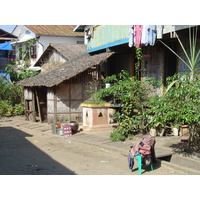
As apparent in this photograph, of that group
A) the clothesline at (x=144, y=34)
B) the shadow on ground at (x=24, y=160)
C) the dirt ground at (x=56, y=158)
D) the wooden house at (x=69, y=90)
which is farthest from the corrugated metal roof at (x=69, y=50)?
the shadow on ground at (x=24, y=160)

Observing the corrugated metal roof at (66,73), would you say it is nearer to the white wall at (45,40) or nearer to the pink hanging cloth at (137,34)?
the pink hanging cloth at (137,34)

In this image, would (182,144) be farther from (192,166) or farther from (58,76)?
(58,76)

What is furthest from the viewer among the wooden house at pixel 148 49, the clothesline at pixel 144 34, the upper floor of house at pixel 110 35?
the wooden house at pixel 148 49

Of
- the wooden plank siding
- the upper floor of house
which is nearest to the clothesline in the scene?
the upper floor of house

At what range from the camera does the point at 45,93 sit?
17.1 meters

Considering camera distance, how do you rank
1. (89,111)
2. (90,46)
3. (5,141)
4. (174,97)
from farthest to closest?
(90,46)
(89,111)
(5,141)
(174,97)

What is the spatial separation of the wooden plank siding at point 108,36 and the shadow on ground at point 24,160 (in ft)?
19.7

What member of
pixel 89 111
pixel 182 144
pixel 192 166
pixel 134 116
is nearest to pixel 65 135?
pixel 89 111

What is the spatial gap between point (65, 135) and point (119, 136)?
289 cm

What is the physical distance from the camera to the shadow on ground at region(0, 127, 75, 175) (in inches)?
273

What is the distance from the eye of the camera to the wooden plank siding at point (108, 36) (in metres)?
12.6

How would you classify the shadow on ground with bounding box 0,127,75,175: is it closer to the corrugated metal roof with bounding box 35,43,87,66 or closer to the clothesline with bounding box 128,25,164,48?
the clothesline with bounding box 128,25,164,48

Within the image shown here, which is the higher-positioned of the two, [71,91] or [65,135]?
[71,91]

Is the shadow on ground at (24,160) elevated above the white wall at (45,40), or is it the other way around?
the white wall at (45,40)
